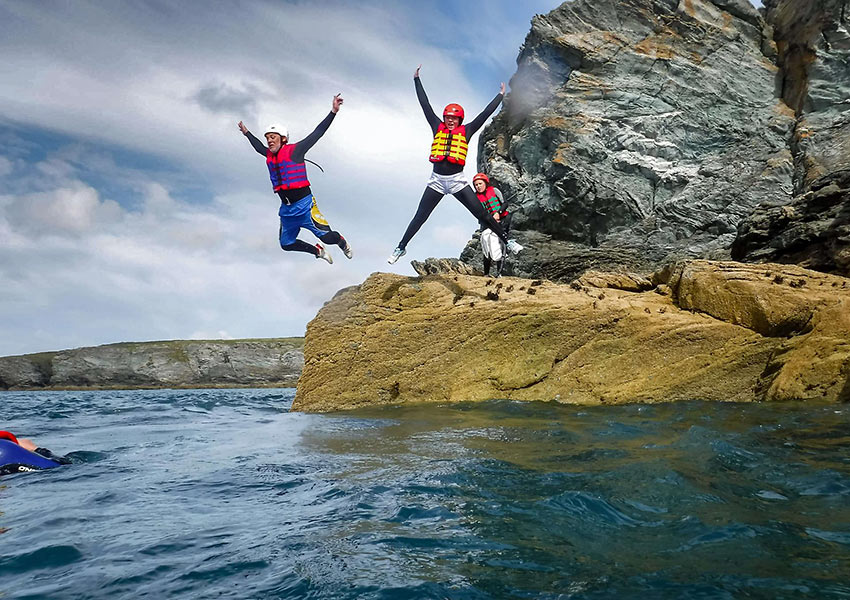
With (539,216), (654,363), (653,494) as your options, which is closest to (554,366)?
(654,363)

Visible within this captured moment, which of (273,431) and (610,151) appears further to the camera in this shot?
(610,151)

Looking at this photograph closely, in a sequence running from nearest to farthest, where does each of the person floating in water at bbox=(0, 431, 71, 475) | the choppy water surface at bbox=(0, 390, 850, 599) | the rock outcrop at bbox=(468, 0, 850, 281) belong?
1. the choppy water surface at bbox=(0, 390, 850, 599)
2. the person floating in water at bbox=(0, 431, 71, 475)
3. the rock outcrop at bbox=(468, 0, 850, 281)

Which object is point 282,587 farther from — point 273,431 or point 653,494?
point 273,431

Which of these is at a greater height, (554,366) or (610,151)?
(610,151)

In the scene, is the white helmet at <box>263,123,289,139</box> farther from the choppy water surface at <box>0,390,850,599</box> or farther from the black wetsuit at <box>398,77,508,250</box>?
the choppy water surface at <box>0,390,850,599</box>

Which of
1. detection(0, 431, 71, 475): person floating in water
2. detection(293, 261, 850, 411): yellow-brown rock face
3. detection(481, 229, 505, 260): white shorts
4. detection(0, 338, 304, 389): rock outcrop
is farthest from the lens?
detection(0, 338, 304, 389): rock outcrop

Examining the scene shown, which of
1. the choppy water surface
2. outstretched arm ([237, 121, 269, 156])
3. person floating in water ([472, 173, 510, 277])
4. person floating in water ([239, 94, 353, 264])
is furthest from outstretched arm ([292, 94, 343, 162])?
the choppy water surface

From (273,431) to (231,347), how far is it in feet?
267

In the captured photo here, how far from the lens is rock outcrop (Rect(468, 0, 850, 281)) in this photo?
2561 centimetres

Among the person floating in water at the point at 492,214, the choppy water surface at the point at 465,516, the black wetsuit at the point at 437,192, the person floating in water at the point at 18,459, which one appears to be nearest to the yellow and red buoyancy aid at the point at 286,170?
the black wetsuit at the point at 437,192

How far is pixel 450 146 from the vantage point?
41.9ft

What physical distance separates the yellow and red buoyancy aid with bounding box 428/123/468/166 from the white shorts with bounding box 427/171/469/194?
33 cm

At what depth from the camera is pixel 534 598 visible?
3.02 m

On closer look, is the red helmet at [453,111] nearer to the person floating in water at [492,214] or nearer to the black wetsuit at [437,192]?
the black wetsuit at [437,192]
